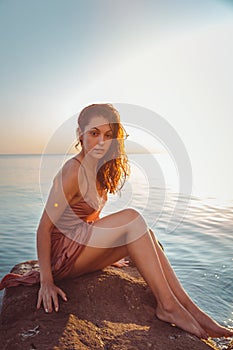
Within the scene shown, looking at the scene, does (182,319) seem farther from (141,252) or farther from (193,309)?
(141,252)

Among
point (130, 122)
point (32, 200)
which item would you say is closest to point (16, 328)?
point (130, 122)

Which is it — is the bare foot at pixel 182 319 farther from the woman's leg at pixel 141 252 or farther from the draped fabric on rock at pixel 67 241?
the draped fabric on rock at pixel 67 241

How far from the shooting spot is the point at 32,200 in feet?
40.7

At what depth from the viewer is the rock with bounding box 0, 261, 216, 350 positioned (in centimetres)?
220

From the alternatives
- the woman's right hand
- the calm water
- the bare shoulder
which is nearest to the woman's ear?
the bare shoulder

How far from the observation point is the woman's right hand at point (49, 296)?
2.48 metres

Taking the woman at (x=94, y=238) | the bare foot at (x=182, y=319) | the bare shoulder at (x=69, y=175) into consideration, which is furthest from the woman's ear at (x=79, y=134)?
the bare foot at (x=182, y=319)

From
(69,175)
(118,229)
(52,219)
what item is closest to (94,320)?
(118,229)

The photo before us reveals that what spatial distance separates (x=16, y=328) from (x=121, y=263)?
55.8 inches

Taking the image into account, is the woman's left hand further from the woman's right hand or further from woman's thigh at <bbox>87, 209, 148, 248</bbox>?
the woman's right hand

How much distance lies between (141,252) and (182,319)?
1.67 ft

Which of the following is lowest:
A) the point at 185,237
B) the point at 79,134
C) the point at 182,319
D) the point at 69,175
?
the point at 185,237

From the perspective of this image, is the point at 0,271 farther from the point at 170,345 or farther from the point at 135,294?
the point at 170,345

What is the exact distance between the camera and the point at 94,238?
275cm
